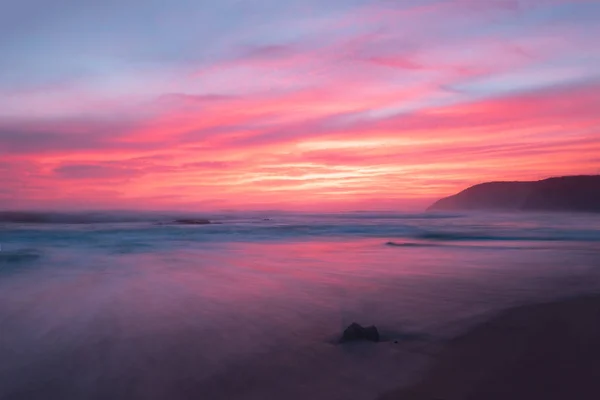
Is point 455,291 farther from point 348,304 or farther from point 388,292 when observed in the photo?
point 348,304

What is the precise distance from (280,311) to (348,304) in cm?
94

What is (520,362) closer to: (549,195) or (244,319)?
(244,319)

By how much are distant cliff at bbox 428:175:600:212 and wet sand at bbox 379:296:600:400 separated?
75290 millimetres

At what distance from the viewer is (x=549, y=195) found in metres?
79.9

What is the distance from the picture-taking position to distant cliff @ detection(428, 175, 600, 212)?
246ft

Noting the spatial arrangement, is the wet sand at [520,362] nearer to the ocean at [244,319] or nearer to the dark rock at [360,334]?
the ocean at [244,319]

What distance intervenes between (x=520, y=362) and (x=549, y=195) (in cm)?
8451

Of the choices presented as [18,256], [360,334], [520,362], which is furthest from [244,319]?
[18,256]

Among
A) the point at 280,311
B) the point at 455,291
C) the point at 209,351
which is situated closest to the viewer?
the point at 209,351

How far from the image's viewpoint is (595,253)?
1270 centimetres

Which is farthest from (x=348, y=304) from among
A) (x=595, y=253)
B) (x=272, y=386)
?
(x=595, y=253)

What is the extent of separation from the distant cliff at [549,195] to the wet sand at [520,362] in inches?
2964

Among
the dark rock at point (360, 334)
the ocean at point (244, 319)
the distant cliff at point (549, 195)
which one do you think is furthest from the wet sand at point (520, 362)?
the distant cliff at point (549, 195)

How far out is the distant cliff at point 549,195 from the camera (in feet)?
246
